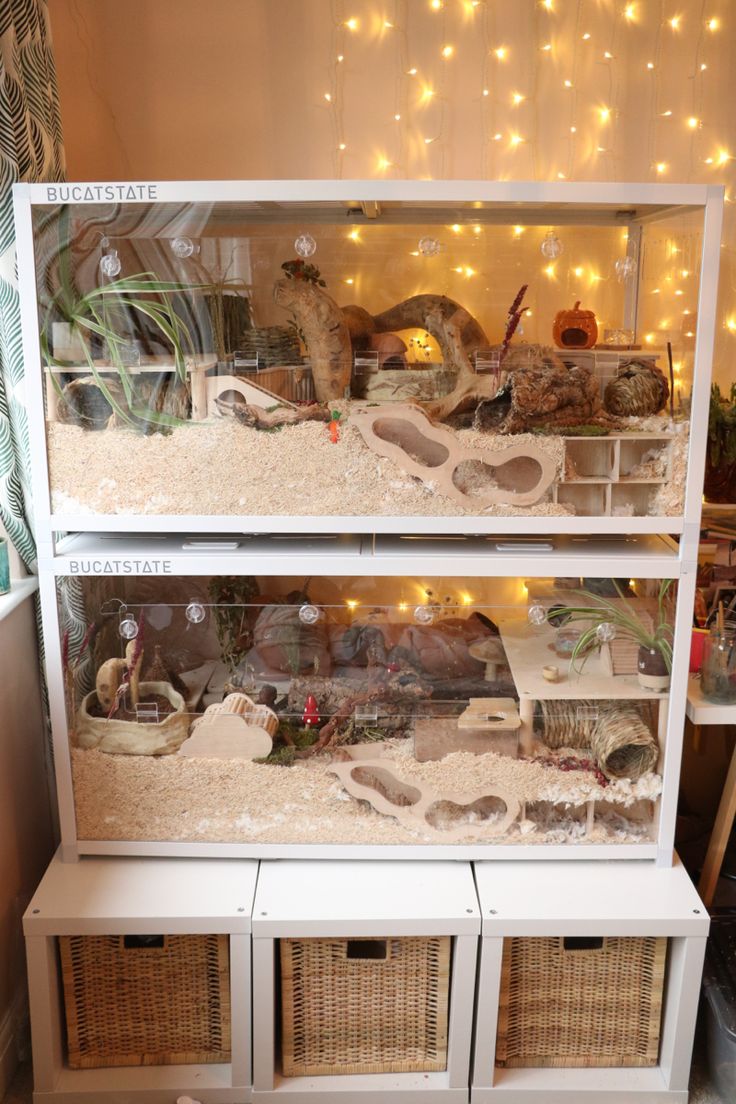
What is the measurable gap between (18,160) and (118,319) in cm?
38

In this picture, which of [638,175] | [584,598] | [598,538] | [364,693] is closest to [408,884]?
[364,693]

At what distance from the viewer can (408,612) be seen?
178cm

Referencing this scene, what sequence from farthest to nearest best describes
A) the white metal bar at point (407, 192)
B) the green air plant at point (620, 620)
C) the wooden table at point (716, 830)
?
the wooden table at point (716, 830) < the green air plant at point (620, 620) < the white metal bar at point (407, 192)

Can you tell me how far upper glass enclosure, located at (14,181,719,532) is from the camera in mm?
1622

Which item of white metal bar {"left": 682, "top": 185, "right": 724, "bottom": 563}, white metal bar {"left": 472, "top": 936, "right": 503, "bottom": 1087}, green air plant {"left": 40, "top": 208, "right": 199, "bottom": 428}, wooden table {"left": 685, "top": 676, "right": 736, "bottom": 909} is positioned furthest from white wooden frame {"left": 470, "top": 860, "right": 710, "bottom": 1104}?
green air plant {"left": 40, "top": 208, "right": 199, "bottom": 428}

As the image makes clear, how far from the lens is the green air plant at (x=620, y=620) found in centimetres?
177

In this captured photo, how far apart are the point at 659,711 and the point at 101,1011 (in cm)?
121

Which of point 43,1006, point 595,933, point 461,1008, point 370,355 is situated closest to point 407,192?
point 370,355

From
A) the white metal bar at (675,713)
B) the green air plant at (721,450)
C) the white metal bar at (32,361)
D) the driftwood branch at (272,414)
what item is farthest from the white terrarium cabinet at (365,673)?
the green air plant at (721,450)

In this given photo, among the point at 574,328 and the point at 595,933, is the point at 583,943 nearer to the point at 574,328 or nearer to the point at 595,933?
the point at 595,933

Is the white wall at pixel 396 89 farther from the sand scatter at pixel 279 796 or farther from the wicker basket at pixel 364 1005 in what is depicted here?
the wicker basket at pixel 364 1005

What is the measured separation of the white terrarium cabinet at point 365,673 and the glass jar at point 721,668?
12 cm

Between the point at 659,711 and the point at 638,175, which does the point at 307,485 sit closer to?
the point at 659,711

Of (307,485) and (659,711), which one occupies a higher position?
(307,485)
